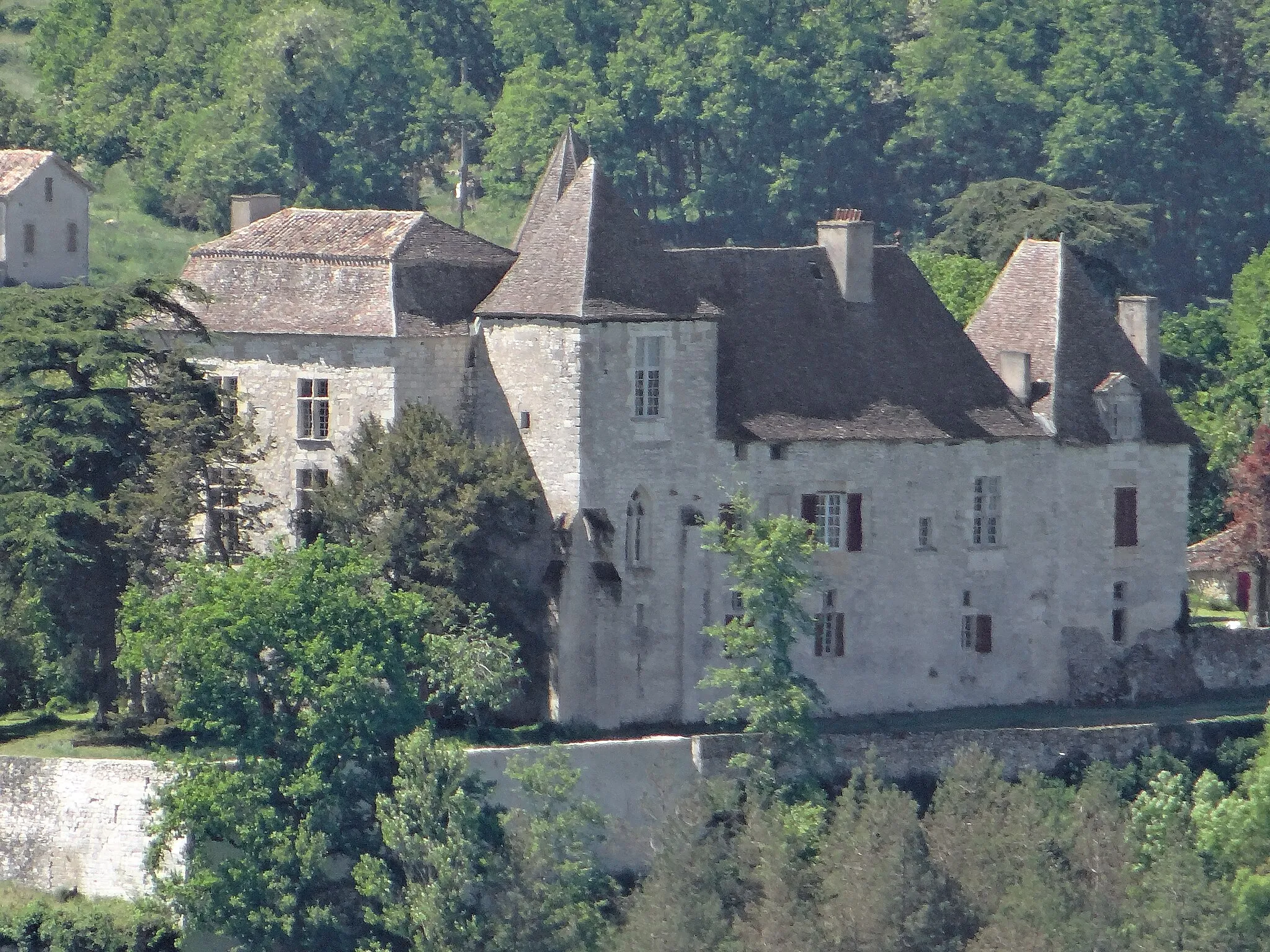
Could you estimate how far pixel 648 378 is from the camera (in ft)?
201

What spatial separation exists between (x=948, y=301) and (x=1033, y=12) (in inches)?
1688

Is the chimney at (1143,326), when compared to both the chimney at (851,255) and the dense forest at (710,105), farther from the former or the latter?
the dense forest at (710,105)

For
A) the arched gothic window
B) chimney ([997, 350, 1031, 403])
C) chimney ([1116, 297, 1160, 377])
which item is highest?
chimney ([1116, 297, 1160, 377])

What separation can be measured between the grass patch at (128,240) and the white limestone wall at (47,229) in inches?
64.4

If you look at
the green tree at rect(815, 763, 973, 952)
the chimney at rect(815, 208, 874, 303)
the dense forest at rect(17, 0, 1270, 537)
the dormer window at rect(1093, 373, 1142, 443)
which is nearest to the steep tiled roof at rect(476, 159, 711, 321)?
the chimney at rect(815, 208, 874, 303)

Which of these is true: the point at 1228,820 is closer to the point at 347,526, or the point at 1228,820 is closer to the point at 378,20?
the point at 347,526

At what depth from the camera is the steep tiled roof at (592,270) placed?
60500 millimetres

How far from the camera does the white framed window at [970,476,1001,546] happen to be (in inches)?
2569

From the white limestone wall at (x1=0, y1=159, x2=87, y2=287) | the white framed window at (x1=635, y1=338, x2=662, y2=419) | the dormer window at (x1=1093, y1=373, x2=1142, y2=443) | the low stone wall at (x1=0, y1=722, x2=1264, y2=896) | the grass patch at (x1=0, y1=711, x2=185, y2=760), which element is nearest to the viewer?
the low stone wall at (x1=0, y1=722, x2=1264, y2=896)

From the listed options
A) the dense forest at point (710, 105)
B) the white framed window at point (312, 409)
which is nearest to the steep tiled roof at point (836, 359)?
the white framed window at point (312, 409)

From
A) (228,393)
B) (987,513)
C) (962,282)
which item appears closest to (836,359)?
(987,513)

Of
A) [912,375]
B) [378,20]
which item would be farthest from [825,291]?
[378,20]

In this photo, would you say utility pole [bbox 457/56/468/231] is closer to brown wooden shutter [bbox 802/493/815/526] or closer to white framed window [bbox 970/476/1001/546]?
white framed window [bbox 970/476/1001/546]

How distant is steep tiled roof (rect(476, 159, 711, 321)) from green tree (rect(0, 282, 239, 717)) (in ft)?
18.3
